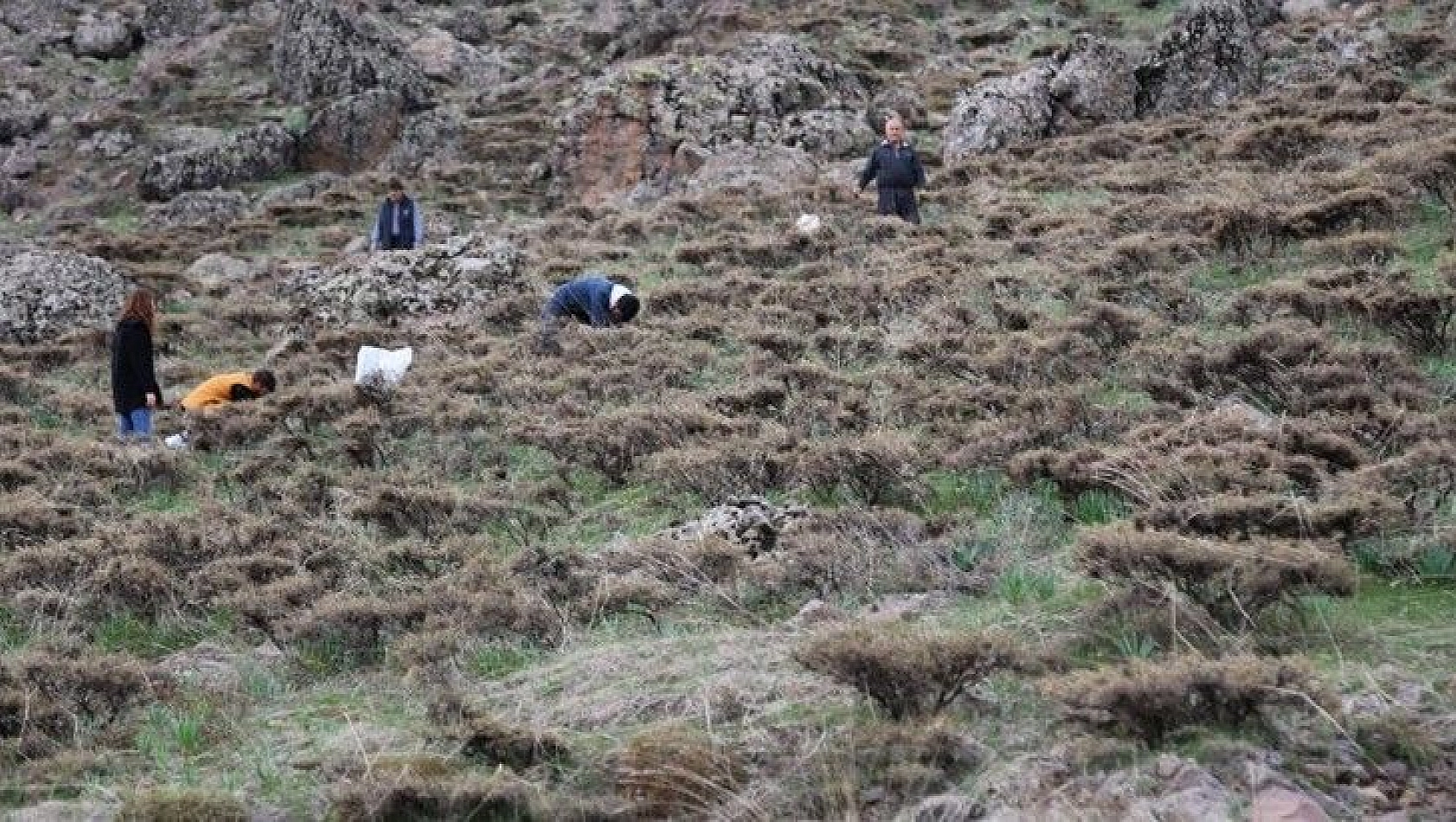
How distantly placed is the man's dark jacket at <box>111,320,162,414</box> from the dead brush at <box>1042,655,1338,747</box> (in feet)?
35.7

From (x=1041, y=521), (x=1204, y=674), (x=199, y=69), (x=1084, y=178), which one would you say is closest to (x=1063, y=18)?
(x=1084, y=178)

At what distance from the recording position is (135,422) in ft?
41.9

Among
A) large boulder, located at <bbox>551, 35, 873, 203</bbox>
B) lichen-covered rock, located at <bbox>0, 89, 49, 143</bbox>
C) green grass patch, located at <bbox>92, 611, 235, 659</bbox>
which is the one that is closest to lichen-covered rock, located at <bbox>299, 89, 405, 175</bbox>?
large boulder, located at <bbox>551, 35, 873, 203</bbox>

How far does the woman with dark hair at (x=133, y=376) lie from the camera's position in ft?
41.3

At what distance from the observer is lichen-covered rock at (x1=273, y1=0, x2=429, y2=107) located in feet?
110

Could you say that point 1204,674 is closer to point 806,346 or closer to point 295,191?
point 806,346

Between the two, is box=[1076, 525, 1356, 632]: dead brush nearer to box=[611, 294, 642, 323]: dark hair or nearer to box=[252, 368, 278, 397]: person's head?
box=[611, 294, 642, 323]: dark hair

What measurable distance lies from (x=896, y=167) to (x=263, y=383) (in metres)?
8.99

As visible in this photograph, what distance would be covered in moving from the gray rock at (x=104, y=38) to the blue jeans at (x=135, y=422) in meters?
33.1

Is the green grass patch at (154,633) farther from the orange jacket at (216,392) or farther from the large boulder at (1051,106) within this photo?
the large boulder at (1051,106)

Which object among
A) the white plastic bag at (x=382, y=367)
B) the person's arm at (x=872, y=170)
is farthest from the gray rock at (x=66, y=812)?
the person's arm at (x=872, y=170)

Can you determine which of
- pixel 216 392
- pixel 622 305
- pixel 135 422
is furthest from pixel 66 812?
pixel 622 305

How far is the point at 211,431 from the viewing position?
39.3 ft

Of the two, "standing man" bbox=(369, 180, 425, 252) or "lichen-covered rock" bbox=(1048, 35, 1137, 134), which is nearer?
"standing man" bbox=(369, 180, 425, 252)
